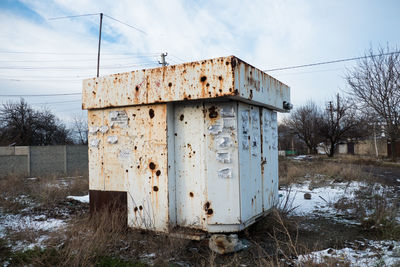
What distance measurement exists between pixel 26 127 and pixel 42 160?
1013 cm

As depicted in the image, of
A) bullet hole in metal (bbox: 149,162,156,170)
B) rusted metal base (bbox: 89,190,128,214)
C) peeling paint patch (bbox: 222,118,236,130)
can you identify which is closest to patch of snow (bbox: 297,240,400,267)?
peeling paint patch (bbox: 222,118,236,130)

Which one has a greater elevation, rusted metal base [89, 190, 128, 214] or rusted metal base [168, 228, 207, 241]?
rusted metal base [89, 190, 128, 214]

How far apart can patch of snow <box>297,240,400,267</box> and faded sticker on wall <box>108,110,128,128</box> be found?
2843mm

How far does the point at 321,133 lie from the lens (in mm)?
27984

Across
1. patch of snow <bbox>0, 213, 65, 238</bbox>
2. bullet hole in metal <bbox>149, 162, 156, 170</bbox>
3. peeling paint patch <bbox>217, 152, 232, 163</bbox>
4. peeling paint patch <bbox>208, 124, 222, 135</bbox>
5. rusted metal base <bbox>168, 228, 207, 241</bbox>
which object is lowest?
patch of snow <bbox>0, 213, 65, 238</bbox>

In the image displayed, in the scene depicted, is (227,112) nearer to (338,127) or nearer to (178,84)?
(178,84)

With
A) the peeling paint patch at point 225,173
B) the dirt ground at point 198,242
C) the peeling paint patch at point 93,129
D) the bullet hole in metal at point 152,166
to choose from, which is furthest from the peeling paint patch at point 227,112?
the peeling paint patch at point 93,129

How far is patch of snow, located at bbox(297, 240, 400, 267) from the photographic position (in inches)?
104

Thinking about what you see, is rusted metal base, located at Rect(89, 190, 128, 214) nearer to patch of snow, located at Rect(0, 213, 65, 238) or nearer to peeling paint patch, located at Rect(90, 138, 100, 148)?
patch of snow, located at Rect(0, 213, 65, 238)

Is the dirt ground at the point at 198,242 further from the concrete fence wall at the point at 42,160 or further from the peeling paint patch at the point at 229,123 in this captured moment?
the concrete fence wall at the point at 42,160

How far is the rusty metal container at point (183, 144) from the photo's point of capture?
11.2 feet

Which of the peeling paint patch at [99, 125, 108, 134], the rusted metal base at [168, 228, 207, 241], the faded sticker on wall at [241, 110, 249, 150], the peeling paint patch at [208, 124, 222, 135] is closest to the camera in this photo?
the rusted metal base at [168, 228, 207, 241]

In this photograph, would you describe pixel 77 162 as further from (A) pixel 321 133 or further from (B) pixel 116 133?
(A) pixel 321 133

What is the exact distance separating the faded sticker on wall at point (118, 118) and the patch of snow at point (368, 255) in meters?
2.84
